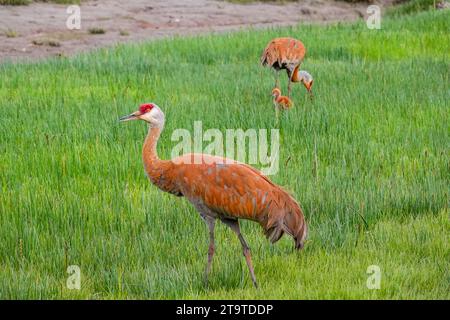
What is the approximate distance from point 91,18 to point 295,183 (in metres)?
10.8

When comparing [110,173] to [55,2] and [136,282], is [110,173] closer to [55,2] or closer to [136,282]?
[136,282]

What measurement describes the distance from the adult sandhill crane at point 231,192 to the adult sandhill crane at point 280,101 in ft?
13.5

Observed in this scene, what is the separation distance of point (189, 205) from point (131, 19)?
11.2 metres

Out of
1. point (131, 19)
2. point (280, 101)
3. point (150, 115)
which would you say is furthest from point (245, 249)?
point (131, 19)

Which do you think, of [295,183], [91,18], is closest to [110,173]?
[295,183]

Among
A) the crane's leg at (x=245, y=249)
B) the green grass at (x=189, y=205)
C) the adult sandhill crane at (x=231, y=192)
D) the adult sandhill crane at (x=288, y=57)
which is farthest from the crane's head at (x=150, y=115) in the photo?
the adult sandhill crane at (x=288, y=57)

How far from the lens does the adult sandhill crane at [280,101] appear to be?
926 cm

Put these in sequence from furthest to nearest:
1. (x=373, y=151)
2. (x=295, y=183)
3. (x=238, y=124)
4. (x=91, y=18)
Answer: (x=91, y=18), (x=238, y=124), (x=373, y=151), (x=295, y=183)

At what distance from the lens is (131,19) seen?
17312 mm

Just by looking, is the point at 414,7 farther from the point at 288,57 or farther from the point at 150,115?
the point at 150,115

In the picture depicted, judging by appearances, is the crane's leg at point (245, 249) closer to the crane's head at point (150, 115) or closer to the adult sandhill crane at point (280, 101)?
the crane's head at point (150, 115)

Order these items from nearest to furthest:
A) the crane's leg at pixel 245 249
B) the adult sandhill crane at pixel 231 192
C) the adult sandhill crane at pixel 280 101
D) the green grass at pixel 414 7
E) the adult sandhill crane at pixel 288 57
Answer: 1. the adult sandhill crane at pixel 231 192
2. the crane's leg at pixel 245 249
3. the adult sandhill crane at pixel 280 101
4. the adult sandhill crane at pixel 288 57
5. the green grass at pixel 414 7
